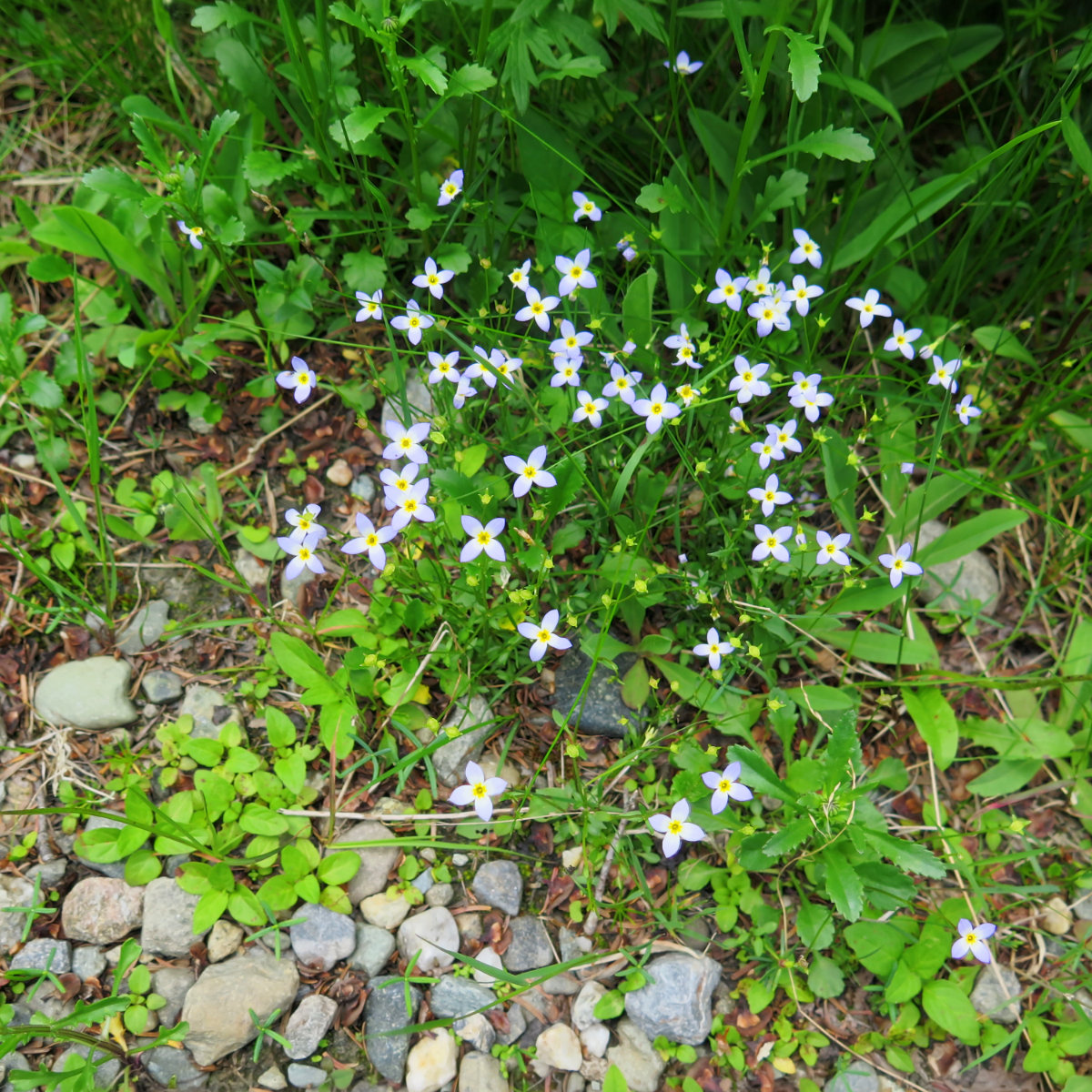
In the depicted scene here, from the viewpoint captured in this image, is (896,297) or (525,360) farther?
(896,297)

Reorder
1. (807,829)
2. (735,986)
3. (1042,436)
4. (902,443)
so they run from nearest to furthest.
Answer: (807,829), (735,986), (902,443), (1042,436)

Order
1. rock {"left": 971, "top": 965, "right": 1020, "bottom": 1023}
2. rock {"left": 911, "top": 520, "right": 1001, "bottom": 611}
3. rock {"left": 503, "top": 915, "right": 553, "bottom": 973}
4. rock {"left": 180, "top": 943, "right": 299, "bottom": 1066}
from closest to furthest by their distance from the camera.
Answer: rock {"left": 180, "top": 943, "right": 299, "bottom": 1066} → rock {"left": 503, "top": 915, "right": 553, "bottom": 973} → rock {"left": 971, "top": 965, "right": 1020, "bottom": 1023} → rock {"left": 911, "top": 520, "right": 1001, "bottom": 611}

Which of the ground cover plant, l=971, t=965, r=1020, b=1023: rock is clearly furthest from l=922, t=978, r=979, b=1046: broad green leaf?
l=971, t=965, r=1020, b=1023: rock

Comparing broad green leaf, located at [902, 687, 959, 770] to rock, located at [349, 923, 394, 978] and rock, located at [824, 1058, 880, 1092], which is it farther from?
rock, located at [349, 923, 394, 978]

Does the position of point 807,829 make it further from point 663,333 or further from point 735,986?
point 663,333

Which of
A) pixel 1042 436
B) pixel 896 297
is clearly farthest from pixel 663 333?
pixel 1042 436

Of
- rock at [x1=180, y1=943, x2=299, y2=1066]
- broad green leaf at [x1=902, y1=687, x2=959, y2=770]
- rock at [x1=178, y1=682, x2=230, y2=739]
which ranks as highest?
broad green leaf at [x1=902, y1=687, x2=959, y2=770]
